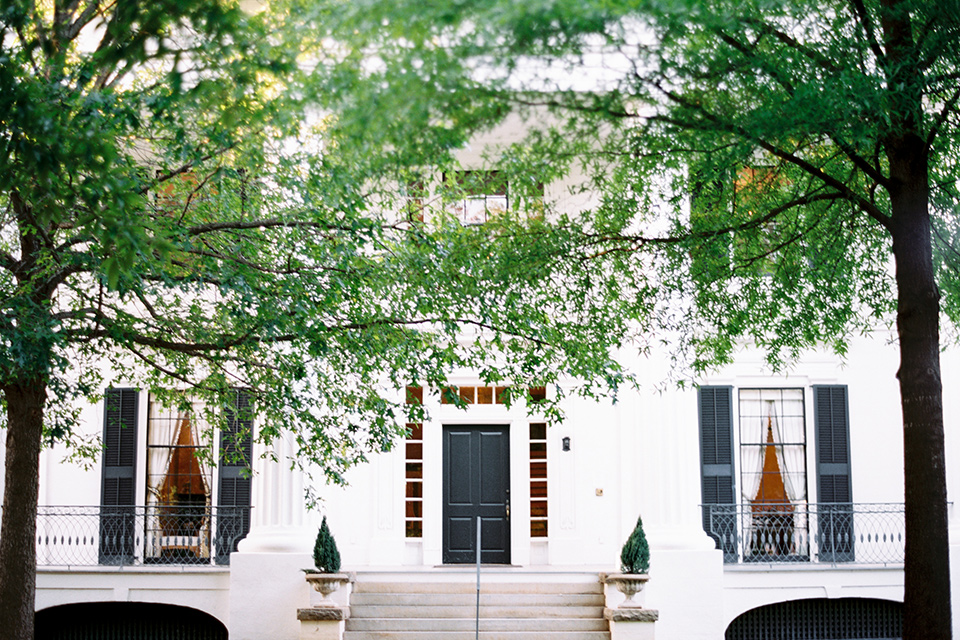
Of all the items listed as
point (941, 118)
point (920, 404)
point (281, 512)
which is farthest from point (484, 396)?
point (941, 118)

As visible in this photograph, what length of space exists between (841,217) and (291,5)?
5240mm

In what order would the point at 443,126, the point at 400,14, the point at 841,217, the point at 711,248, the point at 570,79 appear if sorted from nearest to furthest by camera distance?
the point at 400,14 → the point at 443,126 → the point at 570,79 → the point at 711,248 → the point at 841,217

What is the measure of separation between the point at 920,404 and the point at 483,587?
8824 millimetres

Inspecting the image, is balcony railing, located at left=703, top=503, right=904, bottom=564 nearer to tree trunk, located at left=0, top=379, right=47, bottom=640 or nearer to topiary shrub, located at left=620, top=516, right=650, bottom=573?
topiary shrub, located at left=620, top=516, right=650, bottom=573

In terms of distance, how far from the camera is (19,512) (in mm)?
8547

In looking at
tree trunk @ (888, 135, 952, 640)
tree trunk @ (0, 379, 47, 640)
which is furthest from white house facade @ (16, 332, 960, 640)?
tree trunk @ (888, 135, 952, 640)

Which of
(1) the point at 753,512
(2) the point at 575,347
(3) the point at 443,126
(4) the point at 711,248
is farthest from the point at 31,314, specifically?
(1) the point at 753,512

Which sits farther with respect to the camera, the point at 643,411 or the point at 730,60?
the point at 643,411

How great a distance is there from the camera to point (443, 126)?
1949 millimetres

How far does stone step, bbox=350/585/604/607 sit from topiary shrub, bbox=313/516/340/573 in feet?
2.45

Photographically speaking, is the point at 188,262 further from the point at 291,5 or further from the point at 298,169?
the point at 291,5

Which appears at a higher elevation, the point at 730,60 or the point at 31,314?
the point at 730,60

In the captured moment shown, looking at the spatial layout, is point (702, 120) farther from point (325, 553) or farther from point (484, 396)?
point (484, 396)

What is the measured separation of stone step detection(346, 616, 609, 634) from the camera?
1239 centimetres
